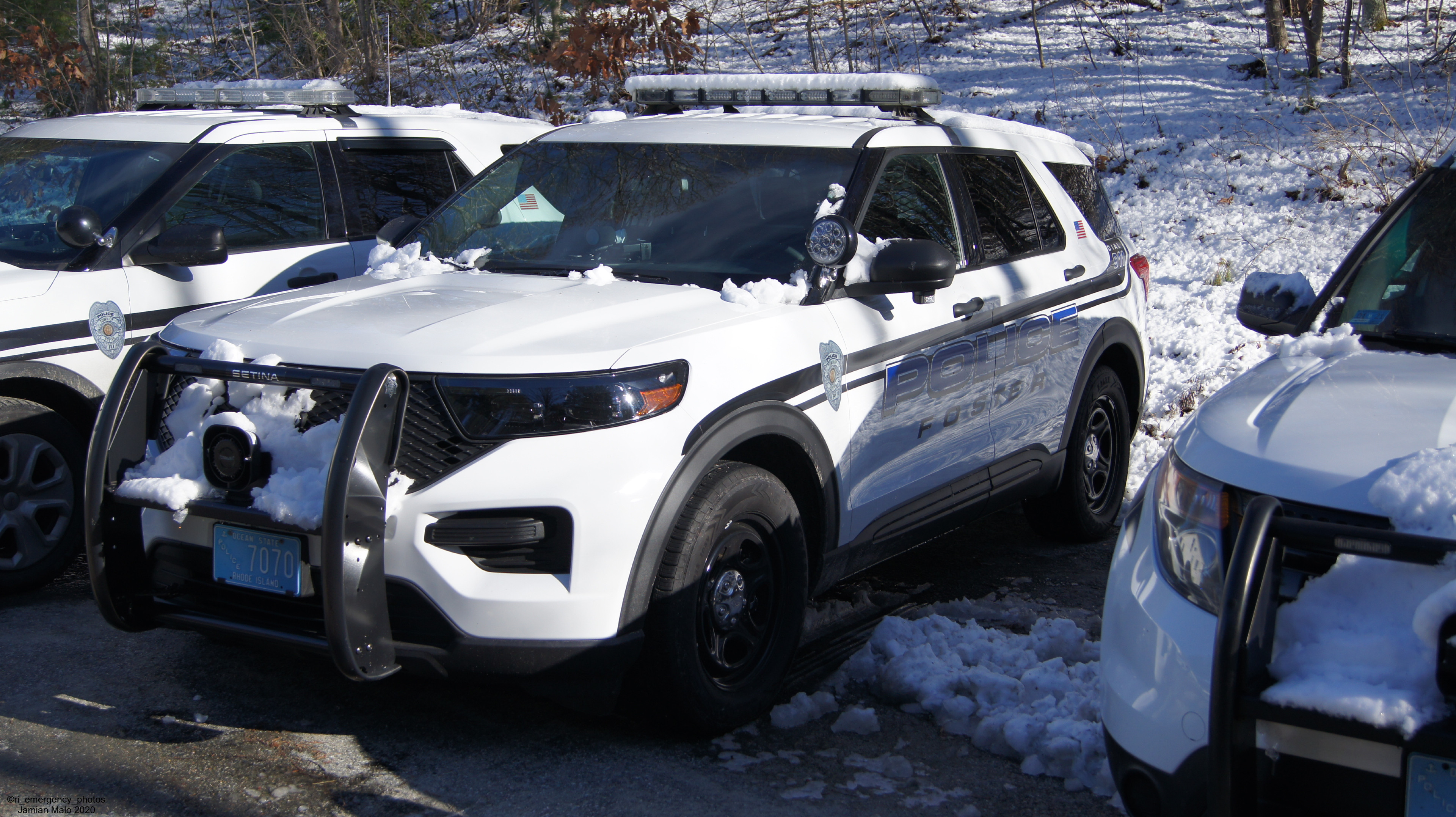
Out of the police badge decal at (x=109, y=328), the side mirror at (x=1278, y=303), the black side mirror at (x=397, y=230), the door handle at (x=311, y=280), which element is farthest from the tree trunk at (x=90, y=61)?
the side mirror at (x=1278, y=303)

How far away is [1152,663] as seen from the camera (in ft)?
8.30

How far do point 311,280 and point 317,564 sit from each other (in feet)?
9.08

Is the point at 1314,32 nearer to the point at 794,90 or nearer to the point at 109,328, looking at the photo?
the point at 794,90

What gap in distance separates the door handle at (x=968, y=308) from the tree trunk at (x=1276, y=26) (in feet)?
29.7

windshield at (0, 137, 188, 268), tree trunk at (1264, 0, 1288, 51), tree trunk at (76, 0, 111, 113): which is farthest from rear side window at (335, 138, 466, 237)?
tree trunk at (76, 0, 111, 113)

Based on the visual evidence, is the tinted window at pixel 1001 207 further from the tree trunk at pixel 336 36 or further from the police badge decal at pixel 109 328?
the tree trunk at pixel 336 36

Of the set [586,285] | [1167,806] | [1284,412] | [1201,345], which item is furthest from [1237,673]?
[1201,345]

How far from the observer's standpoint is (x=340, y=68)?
15516 millimetres

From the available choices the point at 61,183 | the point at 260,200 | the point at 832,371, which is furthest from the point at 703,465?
the point at 61,183

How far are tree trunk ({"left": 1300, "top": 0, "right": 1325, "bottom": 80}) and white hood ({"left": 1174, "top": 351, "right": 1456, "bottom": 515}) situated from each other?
9421 millimetres

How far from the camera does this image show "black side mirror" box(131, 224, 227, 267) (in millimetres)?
4922

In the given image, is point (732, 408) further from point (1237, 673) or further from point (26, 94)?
point (26, 94)

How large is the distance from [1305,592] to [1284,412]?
0.55 metres

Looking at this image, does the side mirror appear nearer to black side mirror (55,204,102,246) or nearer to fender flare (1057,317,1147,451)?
fender flare (1057,317,1147,451)
